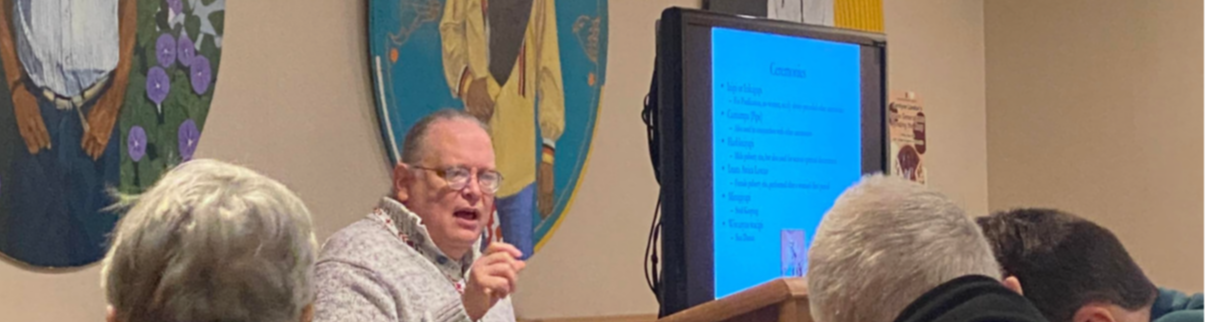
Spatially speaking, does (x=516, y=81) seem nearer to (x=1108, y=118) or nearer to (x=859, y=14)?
(x=859, y=14)

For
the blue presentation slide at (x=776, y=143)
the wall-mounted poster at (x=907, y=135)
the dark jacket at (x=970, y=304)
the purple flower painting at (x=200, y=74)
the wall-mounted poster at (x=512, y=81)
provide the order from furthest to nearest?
the wall-mounted poster at (x=907, y=135), the wall-mounted poster at (x=512, y=81), the blue presentation slide at (x=776, y=143), the purple flower painting at (x=200, y=74), the dark jacket at (x=970, y=304)

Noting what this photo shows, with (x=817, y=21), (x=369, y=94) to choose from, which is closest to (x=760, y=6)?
(x=817, y=21)

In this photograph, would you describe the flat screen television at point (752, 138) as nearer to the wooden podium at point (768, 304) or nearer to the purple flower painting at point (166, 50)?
the wooden podium at point (768, 304)

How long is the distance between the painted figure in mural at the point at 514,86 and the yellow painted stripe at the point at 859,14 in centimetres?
134

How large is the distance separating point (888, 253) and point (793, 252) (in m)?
1.15

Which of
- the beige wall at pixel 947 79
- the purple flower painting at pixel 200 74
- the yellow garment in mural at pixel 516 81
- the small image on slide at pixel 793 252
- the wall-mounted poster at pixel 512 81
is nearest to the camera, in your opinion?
the purple flower painting at pixel 200 74

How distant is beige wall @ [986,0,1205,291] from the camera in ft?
15.0

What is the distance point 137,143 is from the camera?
7.28ft

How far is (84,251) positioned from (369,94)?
713 millimetres

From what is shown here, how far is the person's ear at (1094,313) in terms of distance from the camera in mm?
1769

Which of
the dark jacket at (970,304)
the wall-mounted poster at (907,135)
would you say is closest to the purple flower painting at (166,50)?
the dark jacket at (970,304)

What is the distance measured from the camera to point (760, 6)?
378 cm

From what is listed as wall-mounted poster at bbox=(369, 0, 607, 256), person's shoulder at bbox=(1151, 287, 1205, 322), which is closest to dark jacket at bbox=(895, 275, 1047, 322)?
person's shoulder at bbox=(1151, 287, 1205, 322)

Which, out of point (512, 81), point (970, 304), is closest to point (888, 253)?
point (970, 304)
